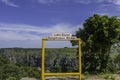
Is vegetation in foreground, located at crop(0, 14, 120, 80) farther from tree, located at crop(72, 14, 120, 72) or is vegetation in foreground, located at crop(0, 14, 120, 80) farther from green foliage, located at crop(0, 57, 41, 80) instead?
green foliage, located at crop(0, 57, 41, 80)

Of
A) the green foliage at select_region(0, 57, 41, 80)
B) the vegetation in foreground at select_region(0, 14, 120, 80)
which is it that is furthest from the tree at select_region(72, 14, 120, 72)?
the green foliage at select_region(0, 57, 41, 80)

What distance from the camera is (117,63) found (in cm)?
2423

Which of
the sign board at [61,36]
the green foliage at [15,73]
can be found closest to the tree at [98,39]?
the green foliage at [15,73]

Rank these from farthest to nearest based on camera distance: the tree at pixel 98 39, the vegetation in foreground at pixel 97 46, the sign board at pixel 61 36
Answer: the tree at pixel 98 39 → the vegetation in foreground at pixel 97 46 → the sign board at pixel 61 36

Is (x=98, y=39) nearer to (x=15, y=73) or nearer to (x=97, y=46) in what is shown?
(x=97, y=46)

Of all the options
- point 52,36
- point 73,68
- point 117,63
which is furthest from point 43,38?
point 117,63

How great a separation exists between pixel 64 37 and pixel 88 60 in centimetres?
1078

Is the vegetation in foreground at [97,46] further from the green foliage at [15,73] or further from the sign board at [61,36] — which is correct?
the sign board at [61,36]

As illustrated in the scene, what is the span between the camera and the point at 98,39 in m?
20.7

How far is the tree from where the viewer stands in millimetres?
20264

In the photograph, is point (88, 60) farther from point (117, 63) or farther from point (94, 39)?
point (117, 63)

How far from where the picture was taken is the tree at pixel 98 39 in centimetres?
2026

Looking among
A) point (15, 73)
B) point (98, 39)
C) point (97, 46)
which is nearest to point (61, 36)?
point (97, 46)

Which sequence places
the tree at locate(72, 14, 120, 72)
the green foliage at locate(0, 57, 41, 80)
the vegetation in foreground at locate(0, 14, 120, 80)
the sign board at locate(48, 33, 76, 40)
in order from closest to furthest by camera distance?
1. the sign board at locate(48, 33, 76, 40)
2. the green foliage at locate(0, 57, 41, 80)
3. the vegetation in foreground at locate(0, 14, 120, 80)
4. the tree at locate(72, 14, 120, 72)
